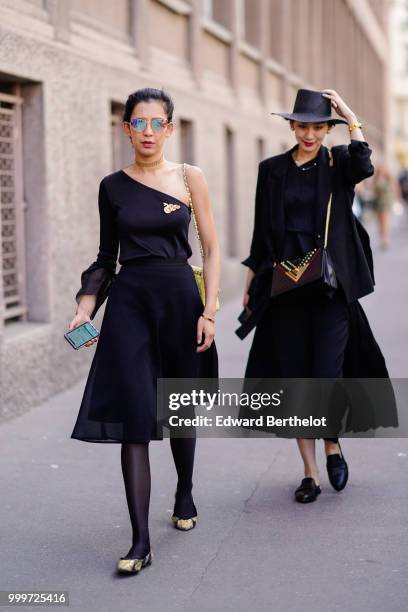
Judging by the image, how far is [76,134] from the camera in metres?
9.82

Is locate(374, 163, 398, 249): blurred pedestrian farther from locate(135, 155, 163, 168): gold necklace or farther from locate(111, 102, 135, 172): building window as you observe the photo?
locate(135, 155, 163, 168): gold necklace

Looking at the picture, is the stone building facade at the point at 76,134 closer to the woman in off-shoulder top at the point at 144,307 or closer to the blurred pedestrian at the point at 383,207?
the woman in off-shoulder top at the point at 144,307

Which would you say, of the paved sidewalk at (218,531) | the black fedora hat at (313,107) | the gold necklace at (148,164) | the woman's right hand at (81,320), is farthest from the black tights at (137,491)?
the black fedora hat at (313,107)

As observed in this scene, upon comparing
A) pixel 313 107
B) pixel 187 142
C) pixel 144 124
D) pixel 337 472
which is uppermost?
pixel 187 142

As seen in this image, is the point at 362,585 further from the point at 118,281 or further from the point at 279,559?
the point at 118,281

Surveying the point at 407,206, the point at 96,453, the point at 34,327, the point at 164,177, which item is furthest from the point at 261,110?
the point at 407,206

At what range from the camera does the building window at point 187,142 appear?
14.8 m

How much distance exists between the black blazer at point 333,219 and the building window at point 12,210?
3.31 meters

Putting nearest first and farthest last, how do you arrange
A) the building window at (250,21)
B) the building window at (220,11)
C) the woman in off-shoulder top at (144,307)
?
the woman in off-shoulder top at (144,307)
the building window at (220,11)
the building window at (250,21)

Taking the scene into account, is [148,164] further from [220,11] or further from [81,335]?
[220,11]

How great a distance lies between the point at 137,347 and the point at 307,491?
148 centimetres

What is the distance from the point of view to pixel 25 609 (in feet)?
14.6

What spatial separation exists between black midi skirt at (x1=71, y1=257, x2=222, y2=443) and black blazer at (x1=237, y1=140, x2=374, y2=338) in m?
0.89

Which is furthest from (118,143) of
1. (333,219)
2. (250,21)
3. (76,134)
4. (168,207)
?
(250,21)
